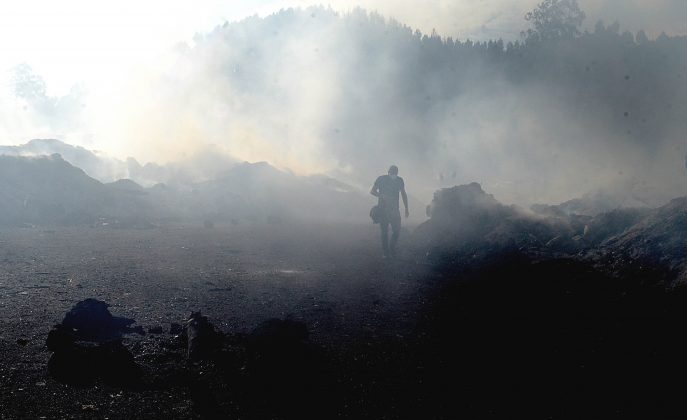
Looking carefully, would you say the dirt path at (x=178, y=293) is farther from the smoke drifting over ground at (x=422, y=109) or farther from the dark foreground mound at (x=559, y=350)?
the smoke drifting over ground at (x=422, y=109)

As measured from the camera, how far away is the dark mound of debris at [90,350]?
12.5 feet

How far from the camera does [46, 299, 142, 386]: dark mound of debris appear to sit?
3.82m

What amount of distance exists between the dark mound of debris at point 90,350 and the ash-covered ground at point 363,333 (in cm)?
2

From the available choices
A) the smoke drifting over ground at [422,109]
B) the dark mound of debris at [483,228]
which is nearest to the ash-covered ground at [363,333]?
the dark mound of debris at [483,228]

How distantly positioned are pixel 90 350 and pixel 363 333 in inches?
108


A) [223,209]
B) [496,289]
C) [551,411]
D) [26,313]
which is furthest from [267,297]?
[223,209]

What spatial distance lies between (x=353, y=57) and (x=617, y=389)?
66.9 m

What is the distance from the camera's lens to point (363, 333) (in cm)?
531

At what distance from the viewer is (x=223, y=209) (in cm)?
2477

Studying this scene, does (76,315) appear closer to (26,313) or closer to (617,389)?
(26,313)

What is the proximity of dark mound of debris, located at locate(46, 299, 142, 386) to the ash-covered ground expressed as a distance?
2 centimetres

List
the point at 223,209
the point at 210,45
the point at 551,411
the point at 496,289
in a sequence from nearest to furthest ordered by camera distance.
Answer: the point at 551,411 < the point at 496,289 < the point at 223,209 < the point at 210,45

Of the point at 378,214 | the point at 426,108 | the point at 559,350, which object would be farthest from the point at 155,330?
the point at 426,108

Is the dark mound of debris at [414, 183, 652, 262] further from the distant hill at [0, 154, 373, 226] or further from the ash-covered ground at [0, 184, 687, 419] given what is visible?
the distant hill at [0, 154, 373, 226]
